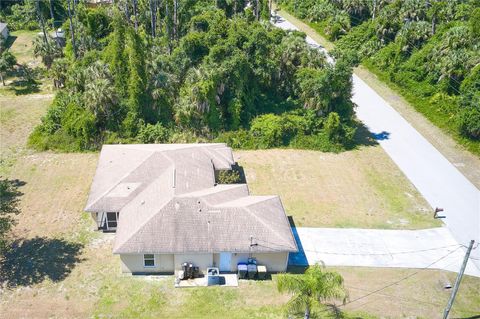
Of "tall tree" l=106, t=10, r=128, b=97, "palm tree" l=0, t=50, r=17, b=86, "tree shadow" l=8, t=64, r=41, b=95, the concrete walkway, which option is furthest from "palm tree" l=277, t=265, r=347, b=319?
"palm tree" l=0, t=50, r=17, b=86

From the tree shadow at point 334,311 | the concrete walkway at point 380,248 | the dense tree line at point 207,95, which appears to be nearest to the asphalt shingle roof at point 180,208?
the concrete walkway at point 380,248

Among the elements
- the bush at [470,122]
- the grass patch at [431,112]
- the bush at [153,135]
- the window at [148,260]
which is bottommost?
the window at [148,260]

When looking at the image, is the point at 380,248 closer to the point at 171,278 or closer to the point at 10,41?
the point at 171,278

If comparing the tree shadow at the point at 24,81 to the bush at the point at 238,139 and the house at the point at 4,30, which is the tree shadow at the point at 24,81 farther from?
the bush at the point at 238,139

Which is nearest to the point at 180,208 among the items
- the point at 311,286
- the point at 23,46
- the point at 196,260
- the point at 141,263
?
the point at 196,260

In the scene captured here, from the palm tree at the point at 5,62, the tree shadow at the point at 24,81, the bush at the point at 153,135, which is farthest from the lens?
the palm tree at the point at 5,62

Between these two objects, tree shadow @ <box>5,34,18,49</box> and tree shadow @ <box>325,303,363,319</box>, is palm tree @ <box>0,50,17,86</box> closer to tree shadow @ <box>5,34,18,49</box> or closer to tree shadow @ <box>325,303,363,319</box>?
tree shadow @ <box>5,34,18,49</box>
